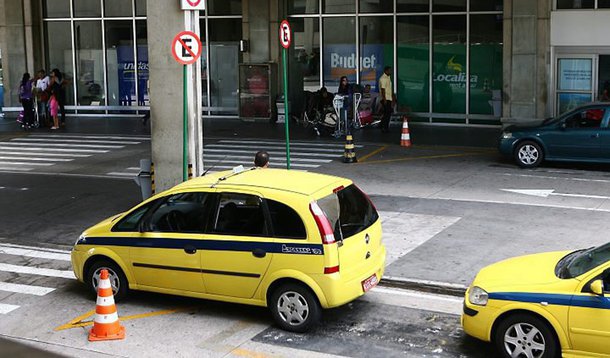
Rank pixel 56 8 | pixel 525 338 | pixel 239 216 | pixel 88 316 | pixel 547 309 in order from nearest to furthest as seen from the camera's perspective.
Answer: pixel 547 309, pixel 525 338, pixel 239 216, pixel 88 316, pixel 56 8

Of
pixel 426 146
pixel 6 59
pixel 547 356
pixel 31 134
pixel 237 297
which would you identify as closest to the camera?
pixel 547 356

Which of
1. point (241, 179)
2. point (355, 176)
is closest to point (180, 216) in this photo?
point (241, 179)

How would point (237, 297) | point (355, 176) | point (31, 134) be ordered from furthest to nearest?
point (31, 134), point (355, 176), point (237, 297)

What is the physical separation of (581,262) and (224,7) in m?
25.0

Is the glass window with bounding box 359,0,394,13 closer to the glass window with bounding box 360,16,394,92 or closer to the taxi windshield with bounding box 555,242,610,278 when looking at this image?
the glass window with bounding box 360,16,394,92

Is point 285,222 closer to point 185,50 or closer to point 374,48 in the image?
point 185,50

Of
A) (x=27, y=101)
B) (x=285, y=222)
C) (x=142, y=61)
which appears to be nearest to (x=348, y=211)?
(x=285, y=222)

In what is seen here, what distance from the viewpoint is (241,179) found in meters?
10.7

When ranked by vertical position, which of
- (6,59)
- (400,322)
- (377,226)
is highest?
(6,59)

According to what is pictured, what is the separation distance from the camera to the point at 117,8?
3406 centimetres

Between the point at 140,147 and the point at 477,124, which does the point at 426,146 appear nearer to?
the point at 477,124

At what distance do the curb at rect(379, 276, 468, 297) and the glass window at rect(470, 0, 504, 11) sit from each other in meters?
18.2

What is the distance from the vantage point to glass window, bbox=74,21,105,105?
3447 cm

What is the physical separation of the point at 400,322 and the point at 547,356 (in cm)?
209
